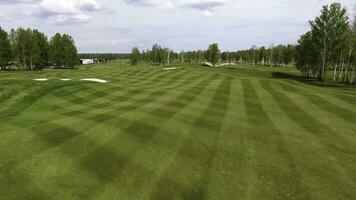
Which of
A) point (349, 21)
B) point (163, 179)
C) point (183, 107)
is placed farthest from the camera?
point (349, 21)

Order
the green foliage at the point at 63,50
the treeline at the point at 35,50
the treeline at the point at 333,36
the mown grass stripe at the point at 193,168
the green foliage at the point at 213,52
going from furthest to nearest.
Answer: the green foliage at the point at 213,52, the green foliage at the point at 63,50, the treeline at the point at 35,50, the treeline at the point at 333,36, the mown grass stripe at the point at 193,168

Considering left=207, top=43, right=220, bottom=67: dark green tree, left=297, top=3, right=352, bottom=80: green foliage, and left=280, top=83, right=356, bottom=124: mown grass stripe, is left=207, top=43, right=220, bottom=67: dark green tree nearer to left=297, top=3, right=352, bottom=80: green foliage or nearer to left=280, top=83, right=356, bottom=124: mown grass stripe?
left=297, top=3, right=352, bottom=80: green foliage

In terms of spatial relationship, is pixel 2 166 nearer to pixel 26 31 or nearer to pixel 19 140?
pixel 19 140

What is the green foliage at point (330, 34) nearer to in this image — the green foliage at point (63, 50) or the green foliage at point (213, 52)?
the green foliage at point (213, 52)

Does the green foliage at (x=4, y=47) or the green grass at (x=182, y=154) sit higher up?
the green foliage at (x=4, y=47)

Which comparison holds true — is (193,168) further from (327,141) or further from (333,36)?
(333,36)

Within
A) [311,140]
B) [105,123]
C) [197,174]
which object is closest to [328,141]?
[311,140]

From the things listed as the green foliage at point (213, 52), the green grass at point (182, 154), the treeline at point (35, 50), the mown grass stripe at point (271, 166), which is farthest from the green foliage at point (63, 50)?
the mown grass stripe at point (271, 166)

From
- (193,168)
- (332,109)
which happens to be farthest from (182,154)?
(332,109)

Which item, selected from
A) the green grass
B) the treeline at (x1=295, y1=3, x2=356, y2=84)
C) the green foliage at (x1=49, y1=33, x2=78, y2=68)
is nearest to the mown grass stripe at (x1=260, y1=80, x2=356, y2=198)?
the green grass
